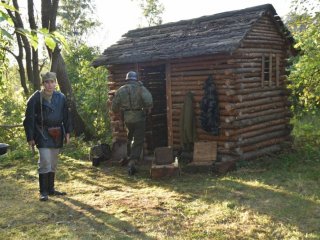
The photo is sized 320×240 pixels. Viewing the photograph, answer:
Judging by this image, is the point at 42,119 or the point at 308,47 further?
the point at 308,47

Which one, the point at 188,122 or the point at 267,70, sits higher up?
the point at 267,70

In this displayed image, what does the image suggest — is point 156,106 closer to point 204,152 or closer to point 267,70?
point 204,152

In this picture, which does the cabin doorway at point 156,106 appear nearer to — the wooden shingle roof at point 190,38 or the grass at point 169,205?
the wooden shingle roof at point 190,38

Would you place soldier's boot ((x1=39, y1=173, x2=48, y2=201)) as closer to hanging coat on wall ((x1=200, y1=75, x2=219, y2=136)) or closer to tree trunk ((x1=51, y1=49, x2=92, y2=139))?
hanging coat on wall ((x1=200, y1=75, x2=219, y2=136))

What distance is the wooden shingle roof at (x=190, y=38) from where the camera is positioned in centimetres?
954

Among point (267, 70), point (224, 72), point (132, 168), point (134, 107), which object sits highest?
point (267, 70)

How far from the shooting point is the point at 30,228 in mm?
5801

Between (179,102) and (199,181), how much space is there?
2819 mm

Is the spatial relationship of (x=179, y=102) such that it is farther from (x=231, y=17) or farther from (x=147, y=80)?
(x=231, y=17)

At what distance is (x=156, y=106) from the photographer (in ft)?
39.1

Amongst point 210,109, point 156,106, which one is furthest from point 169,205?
point 156,106

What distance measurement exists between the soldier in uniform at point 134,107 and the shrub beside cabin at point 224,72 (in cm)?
131

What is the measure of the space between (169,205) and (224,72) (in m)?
4.08

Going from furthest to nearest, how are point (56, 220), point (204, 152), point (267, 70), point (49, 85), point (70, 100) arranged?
point (70, 100), point (267, 70), point (204, 152), point (49, 85), point (56, 220)
